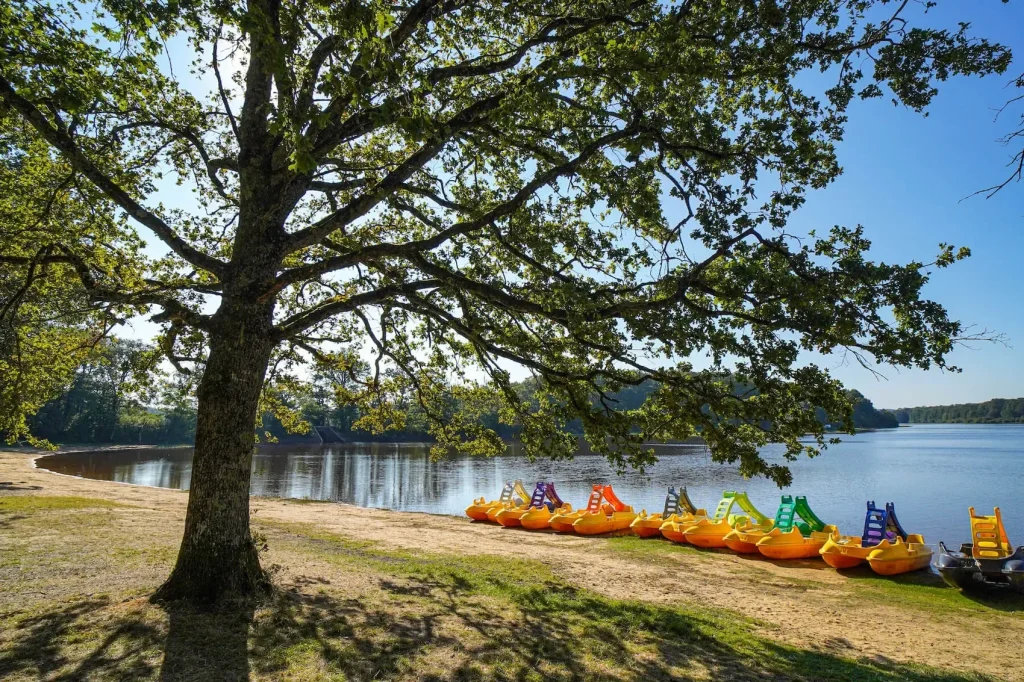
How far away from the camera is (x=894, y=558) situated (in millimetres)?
14844

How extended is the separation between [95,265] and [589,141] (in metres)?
8.65

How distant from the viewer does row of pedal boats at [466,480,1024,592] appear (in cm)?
1342

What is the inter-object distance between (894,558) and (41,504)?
74.6 feet

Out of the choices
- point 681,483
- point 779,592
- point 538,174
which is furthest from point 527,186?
point 681,483

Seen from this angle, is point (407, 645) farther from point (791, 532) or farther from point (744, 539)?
point (791, 532)

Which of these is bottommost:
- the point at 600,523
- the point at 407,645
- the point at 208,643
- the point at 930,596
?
the point at 930,596

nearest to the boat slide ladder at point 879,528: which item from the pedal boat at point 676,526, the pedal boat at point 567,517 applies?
the pedal boat at point 676,526

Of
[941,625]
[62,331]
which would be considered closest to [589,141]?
[941,625]

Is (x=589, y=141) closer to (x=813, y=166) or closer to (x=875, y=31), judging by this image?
(x=813, y=166)

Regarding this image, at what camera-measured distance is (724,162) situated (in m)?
7.58

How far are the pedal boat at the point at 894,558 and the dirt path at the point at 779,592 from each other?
56 centimetres

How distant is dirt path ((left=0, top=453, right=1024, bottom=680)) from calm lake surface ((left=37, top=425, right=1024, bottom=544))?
25.7 ft

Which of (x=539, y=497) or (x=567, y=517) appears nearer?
(x=567, y=517)

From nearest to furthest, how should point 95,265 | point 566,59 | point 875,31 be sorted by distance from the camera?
point 875,31 < point 566,59 < point 95,265
